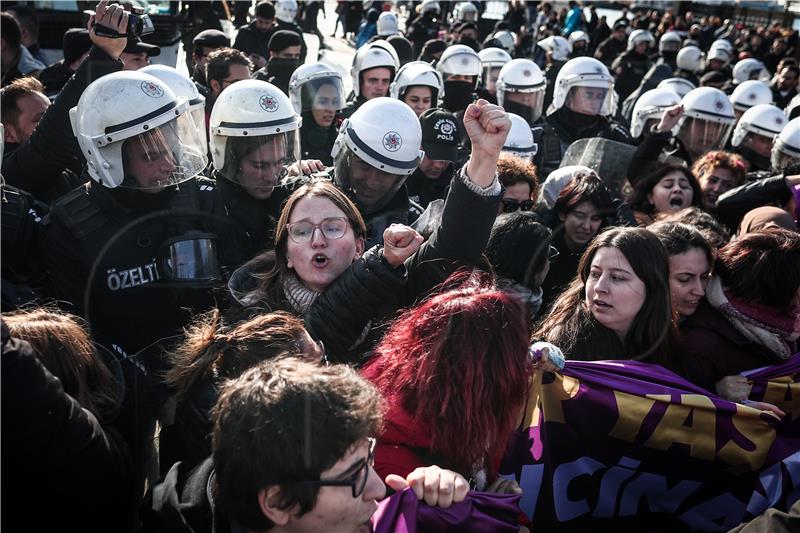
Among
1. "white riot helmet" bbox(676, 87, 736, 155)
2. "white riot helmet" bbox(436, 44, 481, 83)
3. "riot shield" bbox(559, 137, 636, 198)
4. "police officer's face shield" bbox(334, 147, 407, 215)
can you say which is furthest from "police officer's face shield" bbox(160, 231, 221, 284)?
"white riot helmet" bbox(436, 44, 481, 83)

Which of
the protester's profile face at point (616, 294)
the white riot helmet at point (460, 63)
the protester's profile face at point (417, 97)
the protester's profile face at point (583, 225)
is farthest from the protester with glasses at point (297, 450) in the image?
the white riot helmet at point (460, 63)

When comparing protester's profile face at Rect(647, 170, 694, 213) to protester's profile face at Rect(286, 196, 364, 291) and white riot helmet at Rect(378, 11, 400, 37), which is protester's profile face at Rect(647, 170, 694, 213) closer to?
protester's profile face at Rect(286, 196, 364, 291)

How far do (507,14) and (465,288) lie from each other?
63.5ft

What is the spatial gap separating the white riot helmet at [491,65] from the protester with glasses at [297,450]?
6767 millimetres

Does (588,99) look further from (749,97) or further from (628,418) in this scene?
(628,418)

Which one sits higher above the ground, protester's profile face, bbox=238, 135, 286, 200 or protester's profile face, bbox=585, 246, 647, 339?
protester's profile face, bbox=238, 135, 286, 200

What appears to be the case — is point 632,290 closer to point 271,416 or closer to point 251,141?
point 271,416

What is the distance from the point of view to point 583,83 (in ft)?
20.7

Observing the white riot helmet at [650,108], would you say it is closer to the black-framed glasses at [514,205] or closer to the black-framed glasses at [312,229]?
the black-framed glasses at [514,205]

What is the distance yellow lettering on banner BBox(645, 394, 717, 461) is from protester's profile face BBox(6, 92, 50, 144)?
3.42 meters

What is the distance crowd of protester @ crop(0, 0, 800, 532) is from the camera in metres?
1.58

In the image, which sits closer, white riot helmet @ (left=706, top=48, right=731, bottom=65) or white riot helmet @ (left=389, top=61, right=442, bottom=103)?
white riot helmet @ (left=389, top=61, right=442, bottom=103)

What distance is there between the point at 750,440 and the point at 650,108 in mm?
4416

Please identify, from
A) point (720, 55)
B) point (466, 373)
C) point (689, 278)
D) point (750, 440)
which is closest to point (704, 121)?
point (689, 278)
